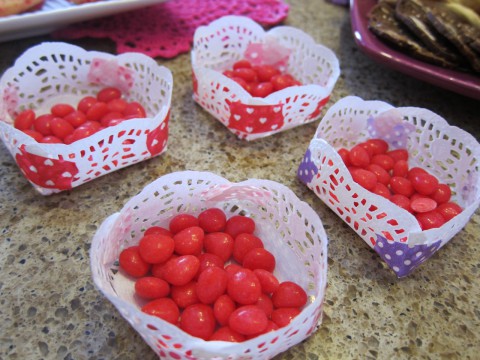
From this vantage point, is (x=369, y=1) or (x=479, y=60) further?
(x=369, y=1)

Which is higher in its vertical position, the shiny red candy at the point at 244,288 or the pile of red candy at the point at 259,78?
the pile of red candy at the point at 259,78

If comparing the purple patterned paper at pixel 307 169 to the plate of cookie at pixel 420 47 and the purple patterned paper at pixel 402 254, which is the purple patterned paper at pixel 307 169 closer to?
the purple patterned paper at pixel 402 254

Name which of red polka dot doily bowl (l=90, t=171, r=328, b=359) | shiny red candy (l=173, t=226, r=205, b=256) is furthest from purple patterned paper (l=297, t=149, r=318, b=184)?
shiny red candy (l=173, t=226, r=205, b=256)

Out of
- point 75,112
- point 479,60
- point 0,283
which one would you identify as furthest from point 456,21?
point 0,283

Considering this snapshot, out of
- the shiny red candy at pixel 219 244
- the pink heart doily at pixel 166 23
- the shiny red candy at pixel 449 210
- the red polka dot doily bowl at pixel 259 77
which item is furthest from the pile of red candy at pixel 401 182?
the pink heart doily at pixel 166 23

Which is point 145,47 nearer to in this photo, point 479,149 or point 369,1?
point 369,1

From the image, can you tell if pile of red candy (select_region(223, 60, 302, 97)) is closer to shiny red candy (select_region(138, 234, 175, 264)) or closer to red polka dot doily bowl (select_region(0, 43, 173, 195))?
red polka dot doily bowl (select_region(0, 43, 173, 195))
